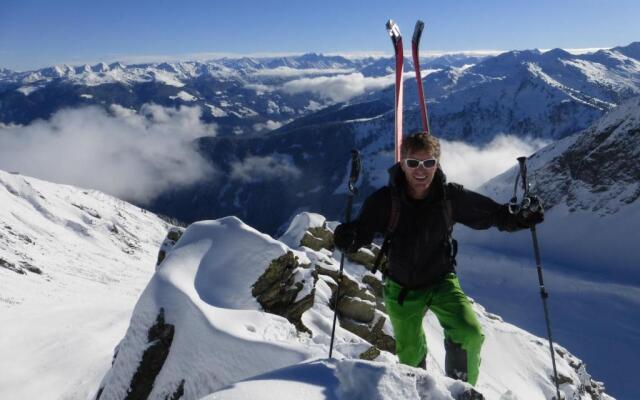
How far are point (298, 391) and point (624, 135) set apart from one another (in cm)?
10773

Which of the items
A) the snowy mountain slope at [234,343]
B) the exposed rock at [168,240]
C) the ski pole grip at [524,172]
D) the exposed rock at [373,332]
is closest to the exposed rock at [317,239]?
the exposed rock at [168,240]

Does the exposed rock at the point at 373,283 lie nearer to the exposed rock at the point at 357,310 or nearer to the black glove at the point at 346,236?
the exposed rock at the point at 357,310

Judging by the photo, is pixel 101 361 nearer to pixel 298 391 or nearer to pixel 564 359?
pixel 298 391

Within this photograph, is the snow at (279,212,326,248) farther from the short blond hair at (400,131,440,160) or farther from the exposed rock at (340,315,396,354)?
the short blond hair at (400,131,440,160)

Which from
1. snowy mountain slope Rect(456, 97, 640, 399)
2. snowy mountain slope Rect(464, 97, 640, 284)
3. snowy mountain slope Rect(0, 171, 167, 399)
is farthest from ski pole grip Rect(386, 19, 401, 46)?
snowy mountain slope Rect(464, 97, 640, 284)

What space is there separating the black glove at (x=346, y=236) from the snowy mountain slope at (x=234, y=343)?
170 centimetres

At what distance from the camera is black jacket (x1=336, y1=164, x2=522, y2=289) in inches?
279

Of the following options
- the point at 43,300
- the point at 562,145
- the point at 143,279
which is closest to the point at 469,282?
the point at 562,145

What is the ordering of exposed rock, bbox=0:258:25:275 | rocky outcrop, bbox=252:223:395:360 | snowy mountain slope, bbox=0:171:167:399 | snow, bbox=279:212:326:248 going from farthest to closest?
exposed rock, bbox=0:258:25:275 → snow, bbox=279:212:326:248 → snowy mountain slope, bbox=0:171:167:399 → rocky outcrop, bbox=252:223:395:360

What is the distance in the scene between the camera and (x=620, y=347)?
41.6 metres

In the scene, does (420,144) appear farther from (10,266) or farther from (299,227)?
(10,266)

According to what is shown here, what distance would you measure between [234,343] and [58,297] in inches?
3997

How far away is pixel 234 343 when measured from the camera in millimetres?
11234

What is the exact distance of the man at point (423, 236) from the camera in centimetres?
689
